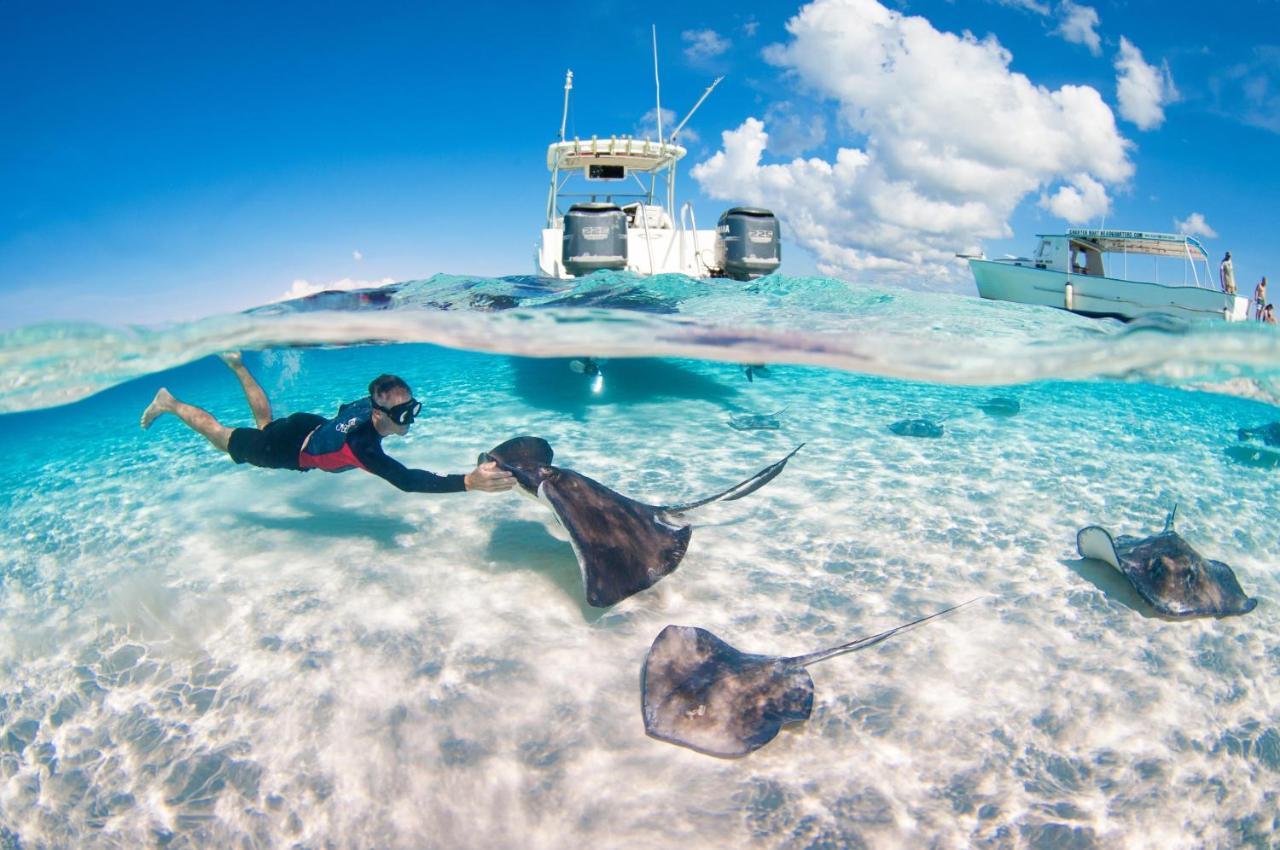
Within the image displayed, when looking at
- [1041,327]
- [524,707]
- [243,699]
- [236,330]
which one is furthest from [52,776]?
[1041,327]

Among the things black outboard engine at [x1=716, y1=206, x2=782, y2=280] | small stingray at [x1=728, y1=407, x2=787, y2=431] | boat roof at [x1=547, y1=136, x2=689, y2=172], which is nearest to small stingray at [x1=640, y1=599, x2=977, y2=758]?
black outboard engine at [x1=716, y1=206, x2=782, y2=280]

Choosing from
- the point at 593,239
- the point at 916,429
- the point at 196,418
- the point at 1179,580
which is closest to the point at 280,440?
the point at 196,418

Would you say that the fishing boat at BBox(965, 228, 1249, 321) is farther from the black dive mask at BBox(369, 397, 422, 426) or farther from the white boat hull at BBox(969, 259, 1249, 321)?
the black dive mask at BBox(369, 397, 422, 426)

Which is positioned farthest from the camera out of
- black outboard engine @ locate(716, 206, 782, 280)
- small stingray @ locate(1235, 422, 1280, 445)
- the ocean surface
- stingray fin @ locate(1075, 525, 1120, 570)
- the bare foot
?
small stingray @ locate(1235, 422, 1280, 445)

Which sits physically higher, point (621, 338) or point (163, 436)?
point (621, 338)

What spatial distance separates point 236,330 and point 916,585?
1078 cm

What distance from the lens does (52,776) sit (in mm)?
4375

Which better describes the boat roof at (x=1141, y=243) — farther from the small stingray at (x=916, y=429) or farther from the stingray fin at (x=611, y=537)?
the stingray fin at (x=611, y=537)

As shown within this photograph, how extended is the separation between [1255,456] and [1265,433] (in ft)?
10.0

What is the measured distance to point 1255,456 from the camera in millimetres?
12766

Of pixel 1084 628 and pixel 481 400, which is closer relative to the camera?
pixel 1084 628

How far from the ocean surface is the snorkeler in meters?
1.30

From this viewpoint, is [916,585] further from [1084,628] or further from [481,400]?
[481,400]

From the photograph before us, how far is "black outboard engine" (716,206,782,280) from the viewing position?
11.8 m
